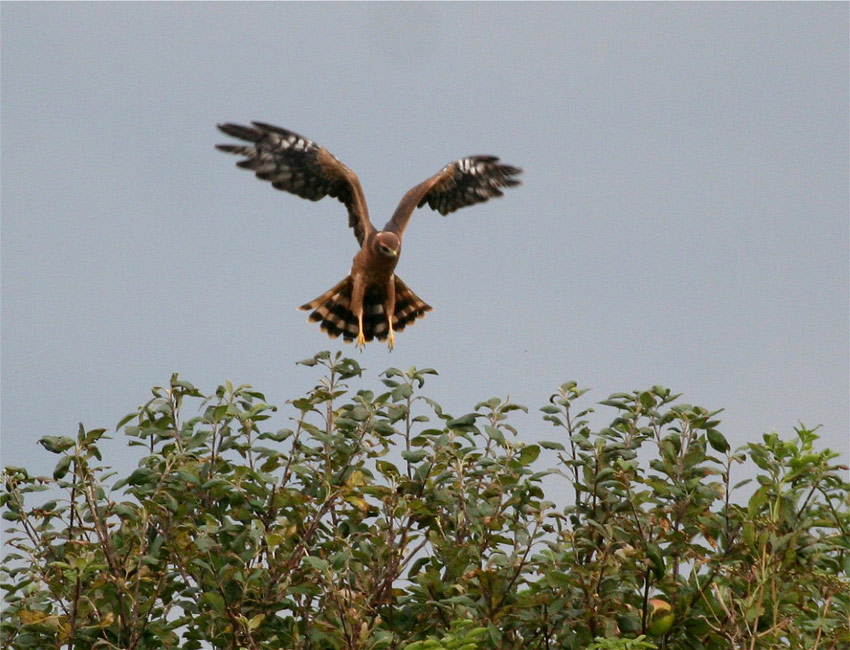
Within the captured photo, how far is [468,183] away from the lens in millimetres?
12359

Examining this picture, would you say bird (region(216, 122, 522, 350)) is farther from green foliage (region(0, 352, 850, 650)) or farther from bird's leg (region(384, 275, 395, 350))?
green foliage (region(0, 352, 850, 650))

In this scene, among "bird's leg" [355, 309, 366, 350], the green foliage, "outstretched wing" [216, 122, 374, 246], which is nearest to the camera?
the green foliage

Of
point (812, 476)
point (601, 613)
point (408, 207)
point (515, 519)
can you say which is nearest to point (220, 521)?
point (515, 519)

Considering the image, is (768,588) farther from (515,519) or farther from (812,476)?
(515,519)

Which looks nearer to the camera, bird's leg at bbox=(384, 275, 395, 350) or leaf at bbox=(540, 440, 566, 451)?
leaf at bbox=(540, 440, 566, 451)

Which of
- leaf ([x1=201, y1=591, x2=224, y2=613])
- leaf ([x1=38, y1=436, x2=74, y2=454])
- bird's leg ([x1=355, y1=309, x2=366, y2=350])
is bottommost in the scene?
leaf ([x1=201, y1=591, x2=224, y2=613])

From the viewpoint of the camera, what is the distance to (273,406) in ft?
19.7

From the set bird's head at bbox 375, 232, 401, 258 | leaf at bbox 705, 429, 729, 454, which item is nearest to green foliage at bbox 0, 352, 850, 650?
leaf at bbox 705, 429, 729, 454

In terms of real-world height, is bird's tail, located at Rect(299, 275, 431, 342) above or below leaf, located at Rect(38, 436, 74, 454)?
above

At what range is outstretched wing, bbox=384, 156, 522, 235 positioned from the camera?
39.6 feet

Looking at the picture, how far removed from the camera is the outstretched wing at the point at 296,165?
1076 centimetres

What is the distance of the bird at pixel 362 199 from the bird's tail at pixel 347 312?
0.04 feet

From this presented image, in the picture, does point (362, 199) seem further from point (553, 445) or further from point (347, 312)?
point (553, 445)

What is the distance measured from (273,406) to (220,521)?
0.67 m
